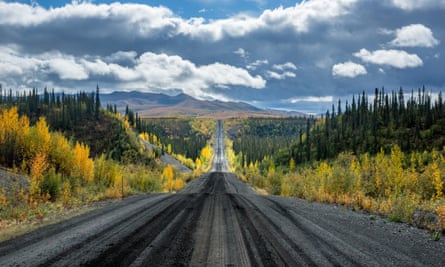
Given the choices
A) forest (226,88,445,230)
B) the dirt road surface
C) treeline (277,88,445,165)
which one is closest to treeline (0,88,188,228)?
the dirt road surface

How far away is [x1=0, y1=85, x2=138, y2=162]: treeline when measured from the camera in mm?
103625

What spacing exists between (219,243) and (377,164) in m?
29.1

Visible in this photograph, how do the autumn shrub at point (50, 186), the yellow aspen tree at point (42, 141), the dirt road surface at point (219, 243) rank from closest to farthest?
the dirt road surface at point (219, 243) → the autumn shrub at point (50, 186) → the yellow aspen tree at point (42, 141)

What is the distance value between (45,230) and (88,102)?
153413mm

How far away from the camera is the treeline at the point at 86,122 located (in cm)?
10362

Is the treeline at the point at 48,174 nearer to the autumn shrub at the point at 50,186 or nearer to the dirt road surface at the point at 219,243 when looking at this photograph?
the autumn shrub at the point at 50,186

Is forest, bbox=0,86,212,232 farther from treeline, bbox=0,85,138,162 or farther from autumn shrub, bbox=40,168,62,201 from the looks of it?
treeline, bbox=0,85,138,162

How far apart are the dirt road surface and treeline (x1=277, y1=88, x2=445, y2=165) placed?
6322 cm

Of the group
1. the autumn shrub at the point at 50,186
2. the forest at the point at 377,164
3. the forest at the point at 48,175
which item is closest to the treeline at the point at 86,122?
the forest at the point at 377,164

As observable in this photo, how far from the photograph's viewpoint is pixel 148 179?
118ft

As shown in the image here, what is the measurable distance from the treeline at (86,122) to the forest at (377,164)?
41.5 metres

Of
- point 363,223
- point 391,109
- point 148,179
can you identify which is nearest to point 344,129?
point 391,109

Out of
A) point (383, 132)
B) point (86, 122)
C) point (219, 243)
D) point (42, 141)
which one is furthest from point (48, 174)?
point (86, 122)

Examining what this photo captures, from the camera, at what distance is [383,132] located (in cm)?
8125
